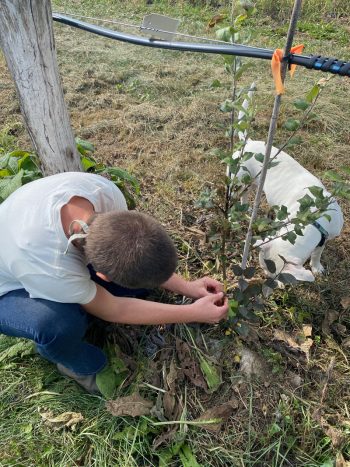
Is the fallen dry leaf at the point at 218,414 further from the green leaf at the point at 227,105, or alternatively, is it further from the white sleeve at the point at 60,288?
the green leaf at the point at 227,105

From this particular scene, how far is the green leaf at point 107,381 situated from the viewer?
1898mm

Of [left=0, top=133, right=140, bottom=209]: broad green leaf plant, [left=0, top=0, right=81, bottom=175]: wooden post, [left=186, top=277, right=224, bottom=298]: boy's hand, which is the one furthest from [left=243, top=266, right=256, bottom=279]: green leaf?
[left=0, top=0, right=81, bottom=175]: wooden post

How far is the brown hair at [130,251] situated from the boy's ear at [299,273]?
2.94 ft

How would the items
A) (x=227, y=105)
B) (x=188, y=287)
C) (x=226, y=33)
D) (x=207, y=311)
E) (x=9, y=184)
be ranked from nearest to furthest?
1. (x=226, y=33)
2. (x=227, y=105)
3. (x=207, y=311)
4. (x=188, y=287)
5. (x=9, y=184)

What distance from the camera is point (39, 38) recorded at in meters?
1.94

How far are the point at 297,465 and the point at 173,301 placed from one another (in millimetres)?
999

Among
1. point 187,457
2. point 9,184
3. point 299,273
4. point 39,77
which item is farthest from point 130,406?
point 39,77

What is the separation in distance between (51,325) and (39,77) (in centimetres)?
132

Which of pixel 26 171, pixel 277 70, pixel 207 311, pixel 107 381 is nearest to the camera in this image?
pixel 277 70

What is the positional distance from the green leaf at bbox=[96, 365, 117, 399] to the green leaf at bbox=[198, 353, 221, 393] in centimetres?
46

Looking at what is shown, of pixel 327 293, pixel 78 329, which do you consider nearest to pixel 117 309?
pixel 78 329

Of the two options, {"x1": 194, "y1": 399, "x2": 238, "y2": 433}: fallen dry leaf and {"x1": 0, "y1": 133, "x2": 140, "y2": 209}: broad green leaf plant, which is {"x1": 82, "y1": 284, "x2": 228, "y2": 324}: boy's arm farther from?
{"x1": 0, "y1": 133, "x2": 140, "y2": 209}: broad green leaf plant

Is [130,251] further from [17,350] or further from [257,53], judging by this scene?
[17,350]

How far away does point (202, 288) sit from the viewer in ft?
6.66
